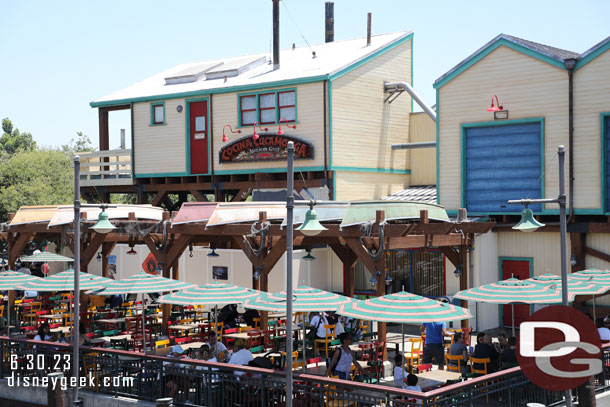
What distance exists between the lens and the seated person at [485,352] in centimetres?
1642

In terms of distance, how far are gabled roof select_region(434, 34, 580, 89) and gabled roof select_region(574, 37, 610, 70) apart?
0.40 m

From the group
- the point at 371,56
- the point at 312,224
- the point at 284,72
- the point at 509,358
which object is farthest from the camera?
the point at 284,72

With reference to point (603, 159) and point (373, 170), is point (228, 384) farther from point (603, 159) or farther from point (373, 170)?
point (373, 170)

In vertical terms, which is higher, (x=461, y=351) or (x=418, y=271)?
(x=418, y=271)

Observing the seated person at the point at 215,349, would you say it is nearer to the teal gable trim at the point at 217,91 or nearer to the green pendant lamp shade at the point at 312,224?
the green pendant lamp shade at the point at 312,224

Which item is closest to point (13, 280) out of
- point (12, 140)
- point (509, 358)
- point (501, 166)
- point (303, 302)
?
point (303, 302)

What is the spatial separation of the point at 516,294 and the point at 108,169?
26823mm

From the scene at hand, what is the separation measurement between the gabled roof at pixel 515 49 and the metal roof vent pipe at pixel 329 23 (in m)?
18.0

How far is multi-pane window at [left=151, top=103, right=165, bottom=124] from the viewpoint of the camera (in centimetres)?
3550

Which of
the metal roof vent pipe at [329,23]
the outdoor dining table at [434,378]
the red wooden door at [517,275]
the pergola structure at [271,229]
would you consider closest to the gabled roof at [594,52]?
the pergola structure at [271,229]

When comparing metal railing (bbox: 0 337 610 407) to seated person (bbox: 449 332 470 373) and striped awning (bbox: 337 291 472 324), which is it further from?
seated person (bbox: 449 332 470 373)

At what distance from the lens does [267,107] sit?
32250mm

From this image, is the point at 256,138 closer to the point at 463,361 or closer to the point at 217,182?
the point at 217,182

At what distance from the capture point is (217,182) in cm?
3422
